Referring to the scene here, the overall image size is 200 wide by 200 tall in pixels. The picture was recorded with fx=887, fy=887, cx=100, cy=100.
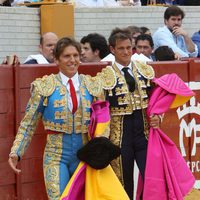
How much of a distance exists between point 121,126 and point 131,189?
530mm

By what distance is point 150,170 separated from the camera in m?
6.48

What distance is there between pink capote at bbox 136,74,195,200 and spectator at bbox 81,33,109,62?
1393 mm

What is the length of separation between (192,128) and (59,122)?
2649mm

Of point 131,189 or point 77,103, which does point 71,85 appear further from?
point 131,189

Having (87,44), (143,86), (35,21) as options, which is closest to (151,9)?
(35,21)

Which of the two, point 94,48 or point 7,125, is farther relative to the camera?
point 94,48

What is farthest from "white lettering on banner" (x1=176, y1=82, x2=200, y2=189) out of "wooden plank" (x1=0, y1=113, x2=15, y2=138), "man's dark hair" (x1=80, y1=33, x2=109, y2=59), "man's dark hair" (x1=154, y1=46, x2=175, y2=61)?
"wooden plank" (x1=0, y1=113, x2=15, y2=138)

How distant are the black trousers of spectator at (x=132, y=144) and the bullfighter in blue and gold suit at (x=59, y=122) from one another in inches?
14.7

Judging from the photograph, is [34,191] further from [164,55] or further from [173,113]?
[164,55]

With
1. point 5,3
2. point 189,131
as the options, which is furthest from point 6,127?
point 5,3

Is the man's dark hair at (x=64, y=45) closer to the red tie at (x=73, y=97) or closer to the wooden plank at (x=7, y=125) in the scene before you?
the red tie at (x=73, y=97)

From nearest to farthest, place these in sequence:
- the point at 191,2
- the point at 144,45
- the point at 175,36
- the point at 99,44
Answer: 1. the point at 99,44
2. the point at 144,45
3. the point at 175,36
4. the point at 191,2

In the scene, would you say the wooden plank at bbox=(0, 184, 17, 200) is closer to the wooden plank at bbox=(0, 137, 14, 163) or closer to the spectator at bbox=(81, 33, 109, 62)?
the wooden plank at bbox=(0, 137, 14, 163)

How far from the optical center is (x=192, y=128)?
8500mm
